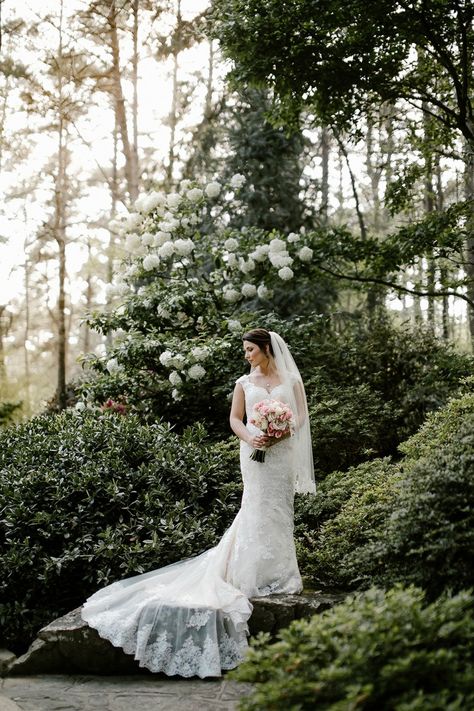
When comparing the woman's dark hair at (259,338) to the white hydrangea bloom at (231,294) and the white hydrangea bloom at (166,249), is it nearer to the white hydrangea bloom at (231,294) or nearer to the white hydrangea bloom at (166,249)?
the white hydrangea bloom at (231,294)

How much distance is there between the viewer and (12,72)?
48.6ft

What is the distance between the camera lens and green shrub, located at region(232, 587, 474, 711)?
267cm

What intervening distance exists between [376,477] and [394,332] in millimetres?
4337

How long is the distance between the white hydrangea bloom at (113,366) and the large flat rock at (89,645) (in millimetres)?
5179

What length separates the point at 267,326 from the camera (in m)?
9.59

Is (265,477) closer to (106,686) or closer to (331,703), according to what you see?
(106,686)

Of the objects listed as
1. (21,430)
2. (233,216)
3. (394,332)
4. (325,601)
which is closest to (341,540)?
(325,601)

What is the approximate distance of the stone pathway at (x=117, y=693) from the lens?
4078 millimetres

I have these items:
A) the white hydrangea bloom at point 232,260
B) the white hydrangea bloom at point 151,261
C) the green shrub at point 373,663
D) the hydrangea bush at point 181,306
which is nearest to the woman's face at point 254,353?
the green shrub at point 373,663

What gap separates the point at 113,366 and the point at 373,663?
7389 millimetres

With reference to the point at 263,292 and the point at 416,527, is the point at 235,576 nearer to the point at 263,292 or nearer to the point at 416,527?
the point at 416,527

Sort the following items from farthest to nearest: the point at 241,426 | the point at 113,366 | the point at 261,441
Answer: the point at 113,366
the point at 241,426
the point at 261,441

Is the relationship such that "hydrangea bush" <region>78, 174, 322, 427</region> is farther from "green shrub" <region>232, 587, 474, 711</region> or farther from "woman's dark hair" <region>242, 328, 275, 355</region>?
"green shrub" <region>232, 587, 474, 711</region>

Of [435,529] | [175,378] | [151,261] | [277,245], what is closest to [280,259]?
[277,245]
